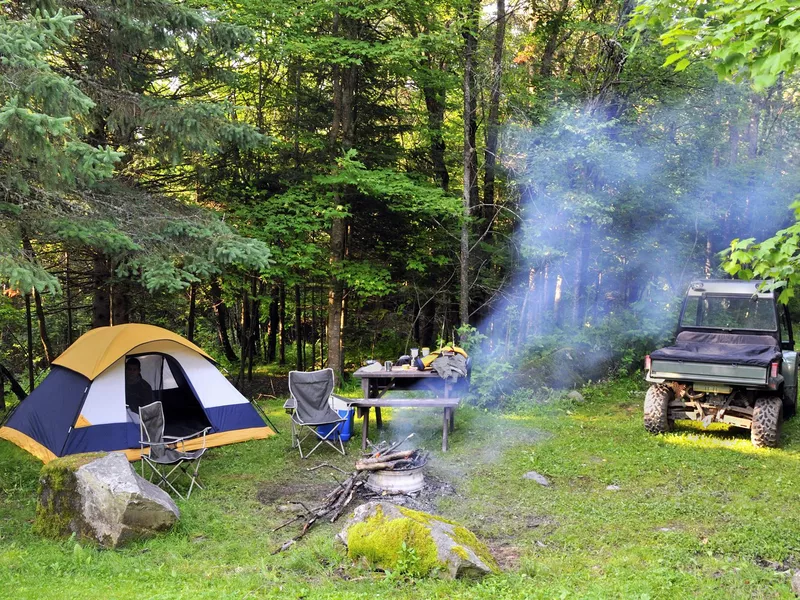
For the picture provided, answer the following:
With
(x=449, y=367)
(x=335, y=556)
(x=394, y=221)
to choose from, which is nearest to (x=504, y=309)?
(x=394, y=221)

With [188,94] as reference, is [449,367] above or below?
below

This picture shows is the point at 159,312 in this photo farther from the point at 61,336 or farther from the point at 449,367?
the point at 449,367

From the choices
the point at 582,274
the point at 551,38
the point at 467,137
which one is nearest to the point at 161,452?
the point at 467,137

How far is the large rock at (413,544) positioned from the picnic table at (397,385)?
2.51 m

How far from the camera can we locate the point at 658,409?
7.05 m

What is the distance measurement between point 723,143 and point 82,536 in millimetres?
12205

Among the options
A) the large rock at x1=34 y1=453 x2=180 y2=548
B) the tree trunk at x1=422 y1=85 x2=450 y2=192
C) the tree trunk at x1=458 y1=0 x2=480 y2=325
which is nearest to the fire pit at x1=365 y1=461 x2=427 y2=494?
the large rock at x1=34 y1=453 x2=180 y2=548

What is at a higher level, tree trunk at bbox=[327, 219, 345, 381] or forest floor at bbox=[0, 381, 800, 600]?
tree trunk at bbox=[327, 219, 345, 381]

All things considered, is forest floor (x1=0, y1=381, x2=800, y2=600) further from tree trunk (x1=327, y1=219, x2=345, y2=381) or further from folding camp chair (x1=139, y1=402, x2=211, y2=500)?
tree trunk (x1=327, y1=219, x2=345, y2=381)

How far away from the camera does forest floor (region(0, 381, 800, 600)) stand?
3.57 m

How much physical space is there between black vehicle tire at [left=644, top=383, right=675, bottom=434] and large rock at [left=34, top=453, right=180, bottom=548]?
5344 mm

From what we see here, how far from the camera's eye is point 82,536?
441 cm

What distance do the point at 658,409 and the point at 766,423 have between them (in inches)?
42.9

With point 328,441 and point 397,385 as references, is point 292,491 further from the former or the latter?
point 397,385
